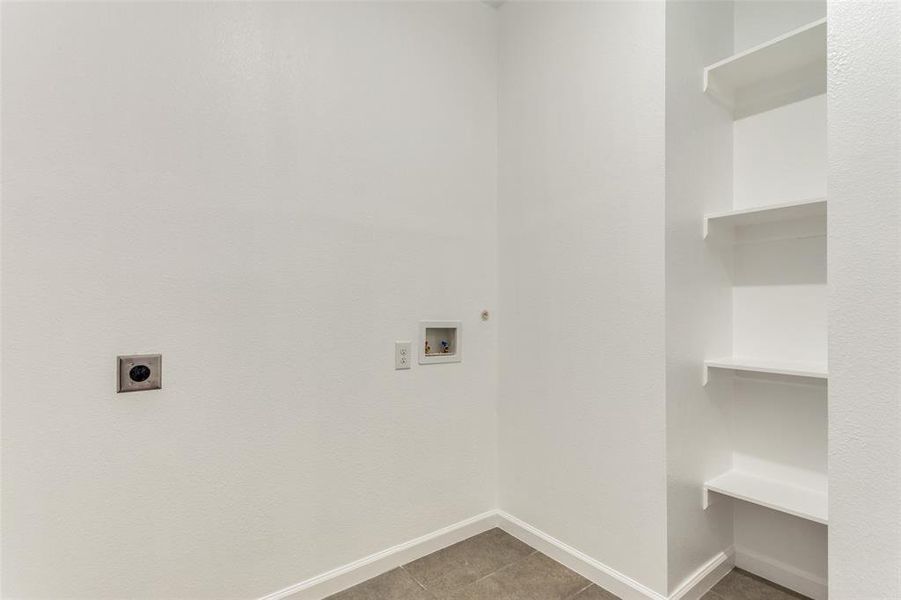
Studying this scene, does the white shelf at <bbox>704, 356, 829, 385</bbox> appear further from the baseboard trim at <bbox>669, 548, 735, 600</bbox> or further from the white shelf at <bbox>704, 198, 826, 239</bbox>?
the baseboard trim at <bbox>669, 548, 735, 600</bbox>

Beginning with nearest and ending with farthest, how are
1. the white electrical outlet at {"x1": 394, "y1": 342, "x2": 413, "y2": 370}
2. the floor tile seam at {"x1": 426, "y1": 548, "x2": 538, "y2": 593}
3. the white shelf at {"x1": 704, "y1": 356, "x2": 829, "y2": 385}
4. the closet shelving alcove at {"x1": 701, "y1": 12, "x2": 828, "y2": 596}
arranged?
the white shelf at {"x1": 704, "y1": 356, "x2": 829, "y2": 385}
the closet shelving alcove at {"x1": 701, "y1": 12, "x2": 828, "y2": 596}
the floor tile seam at {"x1": 426, "y1": 548, "x2": 538, "y2": 593}
the white electrical outlet at {"x1": 394, "y1": 342, "x2": 413, "y2": 370}

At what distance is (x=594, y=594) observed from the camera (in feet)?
5.49

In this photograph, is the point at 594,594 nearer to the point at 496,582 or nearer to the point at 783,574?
the point at 496,582

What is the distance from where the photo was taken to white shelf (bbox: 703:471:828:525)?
146 cm

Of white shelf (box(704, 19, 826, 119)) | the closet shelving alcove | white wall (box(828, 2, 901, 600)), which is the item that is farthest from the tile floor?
white shelf (box(704, 19, 826, 119))

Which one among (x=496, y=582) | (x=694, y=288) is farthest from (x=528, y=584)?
(x=694, y=288)

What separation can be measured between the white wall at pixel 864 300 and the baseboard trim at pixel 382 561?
1429mm

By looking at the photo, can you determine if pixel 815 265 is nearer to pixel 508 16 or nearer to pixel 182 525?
pixel 508 16

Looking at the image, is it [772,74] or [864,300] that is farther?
[772,74]

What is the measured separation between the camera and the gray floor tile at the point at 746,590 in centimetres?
165

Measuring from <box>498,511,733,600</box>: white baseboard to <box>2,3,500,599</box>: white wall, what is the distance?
1.26 ft

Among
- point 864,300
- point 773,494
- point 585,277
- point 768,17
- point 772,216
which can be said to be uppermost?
point 768,17

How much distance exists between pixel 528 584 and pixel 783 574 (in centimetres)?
105

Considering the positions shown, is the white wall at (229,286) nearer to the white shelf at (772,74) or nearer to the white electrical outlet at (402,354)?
the white electrical outlet at (402,354)
